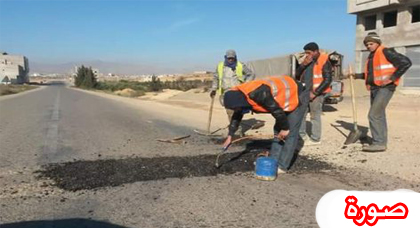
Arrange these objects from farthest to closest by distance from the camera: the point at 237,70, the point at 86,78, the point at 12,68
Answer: the point at 12,68
the point at 86,78
the point at 237,70

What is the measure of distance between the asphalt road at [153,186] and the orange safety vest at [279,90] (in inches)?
39.1

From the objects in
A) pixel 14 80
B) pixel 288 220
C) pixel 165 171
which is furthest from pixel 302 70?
pixel 14 80

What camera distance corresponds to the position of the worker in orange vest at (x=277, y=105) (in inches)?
198

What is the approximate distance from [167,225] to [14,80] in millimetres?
144031

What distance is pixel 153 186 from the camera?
5297mm

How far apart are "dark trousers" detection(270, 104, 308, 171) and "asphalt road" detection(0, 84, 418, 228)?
0.89 feet

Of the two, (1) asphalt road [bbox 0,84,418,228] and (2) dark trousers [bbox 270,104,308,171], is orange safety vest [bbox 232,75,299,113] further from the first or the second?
(1) asphalt road [bbox 0,84,418,228]

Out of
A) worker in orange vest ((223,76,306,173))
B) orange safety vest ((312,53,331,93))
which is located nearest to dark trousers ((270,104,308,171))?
worker in orange vest ((223,76,306,173))

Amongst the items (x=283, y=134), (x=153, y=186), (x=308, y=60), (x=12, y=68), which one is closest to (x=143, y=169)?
(x=153, y=186)

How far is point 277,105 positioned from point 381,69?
3.07 meters

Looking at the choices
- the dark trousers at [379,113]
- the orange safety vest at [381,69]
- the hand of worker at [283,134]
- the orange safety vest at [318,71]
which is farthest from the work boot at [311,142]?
the hand of worker at [283,134]

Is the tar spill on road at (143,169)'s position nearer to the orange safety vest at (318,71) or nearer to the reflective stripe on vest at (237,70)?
the orange safety vest at (318,71)

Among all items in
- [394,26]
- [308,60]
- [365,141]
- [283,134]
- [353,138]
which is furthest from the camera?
[394,26]

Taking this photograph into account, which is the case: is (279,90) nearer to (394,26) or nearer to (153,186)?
(153,186)
